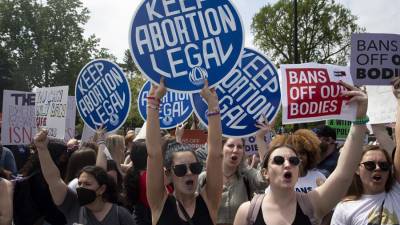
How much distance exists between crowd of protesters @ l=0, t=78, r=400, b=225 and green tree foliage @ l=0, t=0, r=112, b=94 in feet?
125

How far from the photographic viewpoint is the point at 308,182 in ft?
14.2

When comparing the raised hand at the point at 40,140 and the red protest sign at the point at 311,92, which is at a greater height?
the red protest sign at the point at 311,92

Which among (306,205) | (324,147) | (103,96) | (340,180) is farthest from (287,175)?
(103,96)

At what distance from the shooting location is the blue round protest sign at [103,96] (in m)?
5.96

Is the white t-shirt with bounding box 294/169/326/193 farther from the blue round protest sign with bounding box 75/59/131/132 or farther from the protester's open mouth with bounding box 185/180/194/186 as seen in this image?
the blue round protest sign with bounding box 75/59/131/132

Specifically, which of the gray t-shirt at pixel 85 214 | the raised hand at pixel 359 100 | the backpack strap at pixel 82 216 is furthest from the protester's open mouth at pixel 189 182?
the raised hand at pixel 359 100

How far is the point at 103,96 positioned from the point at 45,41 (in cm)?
3960

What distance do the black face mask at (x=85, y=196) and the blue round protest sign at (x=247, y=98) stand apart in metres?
1.33

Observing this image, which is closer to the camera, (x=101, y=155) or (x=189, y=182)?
(x=189, y=182)

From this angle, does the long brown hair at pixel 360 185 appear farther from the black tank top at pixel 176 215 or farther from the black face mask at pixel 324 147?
the black face mask at pixel 324 147

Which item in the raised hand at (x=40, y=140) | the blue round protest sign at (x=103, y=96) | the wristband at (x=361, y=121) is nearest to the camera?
the wristband at (x=361, y=121)

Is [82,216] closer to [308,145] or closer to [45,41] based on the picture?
[308,145]

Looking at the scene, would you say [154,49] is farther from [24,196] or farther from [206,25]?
[24,196]

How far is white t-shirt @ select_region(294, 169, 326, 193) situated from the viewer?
14.0ft
